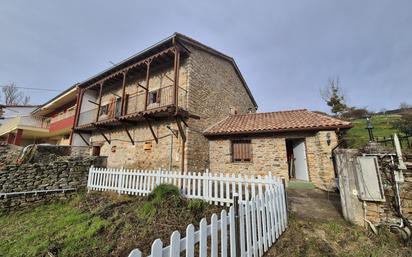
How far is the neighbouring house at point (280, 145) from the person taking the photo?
814cm

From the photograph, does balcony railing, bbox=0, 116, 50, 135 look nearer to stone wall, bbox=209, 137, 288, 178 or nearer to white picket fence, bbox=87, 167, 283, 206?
white picket fence, bbox=87, 167, 283, 206

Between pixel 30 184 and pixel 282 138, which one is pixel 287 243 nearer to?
pixel 282 138

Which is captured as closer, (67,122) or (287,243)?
(287,243)

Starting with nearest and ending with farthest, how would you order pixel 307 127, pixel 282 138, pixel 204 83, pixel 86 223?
pixel 86 223, pixel 307 127, pixel 282 138, pixel 204 83

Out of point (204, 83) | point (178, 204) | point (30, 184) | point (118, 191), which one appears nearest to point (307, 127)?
point (204, 83)

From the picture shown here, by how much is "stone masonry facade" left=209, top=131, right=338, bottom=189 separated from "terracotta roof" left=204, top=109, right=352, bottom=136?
1.39 ft

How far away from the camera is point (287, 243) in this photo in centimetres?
341

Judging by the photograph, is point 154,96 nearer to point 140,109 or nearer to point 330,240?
point 140,109

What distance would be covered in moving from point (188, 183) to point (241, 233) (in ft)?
Result: 13.2

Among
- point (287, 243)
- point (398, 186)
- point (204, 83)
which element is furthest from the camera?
point (204, 83)

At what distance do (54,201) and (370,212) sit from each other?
34.5 feet

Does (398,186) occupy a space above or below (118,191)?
above

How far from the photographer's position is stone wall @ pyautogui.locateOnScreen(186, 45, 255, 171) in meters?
9.55

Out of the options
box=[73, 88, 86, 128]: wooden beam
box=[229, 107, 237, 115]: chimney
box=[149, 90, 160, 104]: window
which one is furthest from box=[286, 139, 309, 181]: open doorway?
box=[73, 88, 86, 128]: wooden beam
